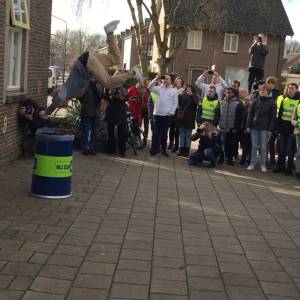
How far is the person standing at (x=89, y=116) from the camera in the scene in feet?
38.5

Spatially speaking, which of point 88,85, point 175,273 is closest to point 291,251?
point 175,273

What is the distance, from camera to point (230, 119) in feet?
41.0

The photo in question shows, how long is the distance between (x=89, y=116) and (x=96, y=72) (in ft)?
5.34

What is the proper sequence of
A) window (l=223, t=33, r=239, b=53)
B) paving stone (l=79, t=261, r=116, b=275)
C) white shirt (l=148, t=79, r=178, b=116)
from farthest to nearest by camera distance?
window (l=223, t=33, r=239, b=53)
white shirt (l=148, t=79, r=178, b=116)
paving stone (l=79, t=261, r=116, b=275)

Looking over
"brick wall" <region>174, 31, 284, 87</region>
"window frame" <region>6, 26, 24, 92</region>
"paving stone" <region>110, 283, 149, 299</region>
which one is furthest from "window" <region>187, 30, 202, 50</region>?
"paving stone" <region>110, 283, 149, 299</region>

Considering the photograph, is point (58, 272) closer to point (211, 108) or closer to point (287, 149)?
point (287, 149)

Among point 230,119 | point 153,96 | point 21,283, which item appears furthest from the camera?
point 153,96

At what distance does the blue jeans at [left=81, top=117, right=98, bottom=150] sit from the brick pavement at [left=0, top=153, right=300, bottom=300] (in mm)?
1906

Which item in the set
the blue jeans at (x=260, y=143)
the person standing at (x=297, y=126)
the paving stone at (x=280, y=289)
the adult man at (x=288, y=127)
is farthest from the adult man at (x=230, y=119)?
the paving stone at (x=280, y=289)

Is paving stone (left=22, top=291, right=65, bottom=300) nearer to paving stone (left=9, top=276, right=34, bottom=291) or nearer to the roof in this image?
paving stone (left=9, top=276, right=34, bottom=291)

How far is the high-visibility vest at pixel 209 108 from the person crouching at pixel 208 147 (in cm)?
49

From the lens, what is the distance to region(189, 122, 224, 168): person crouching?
11.9 metres

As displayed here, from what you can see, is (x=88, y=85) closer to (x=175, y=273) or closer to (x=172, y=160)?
(x=172, y=160)

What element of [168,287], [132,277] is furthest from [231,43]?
[168,287]
